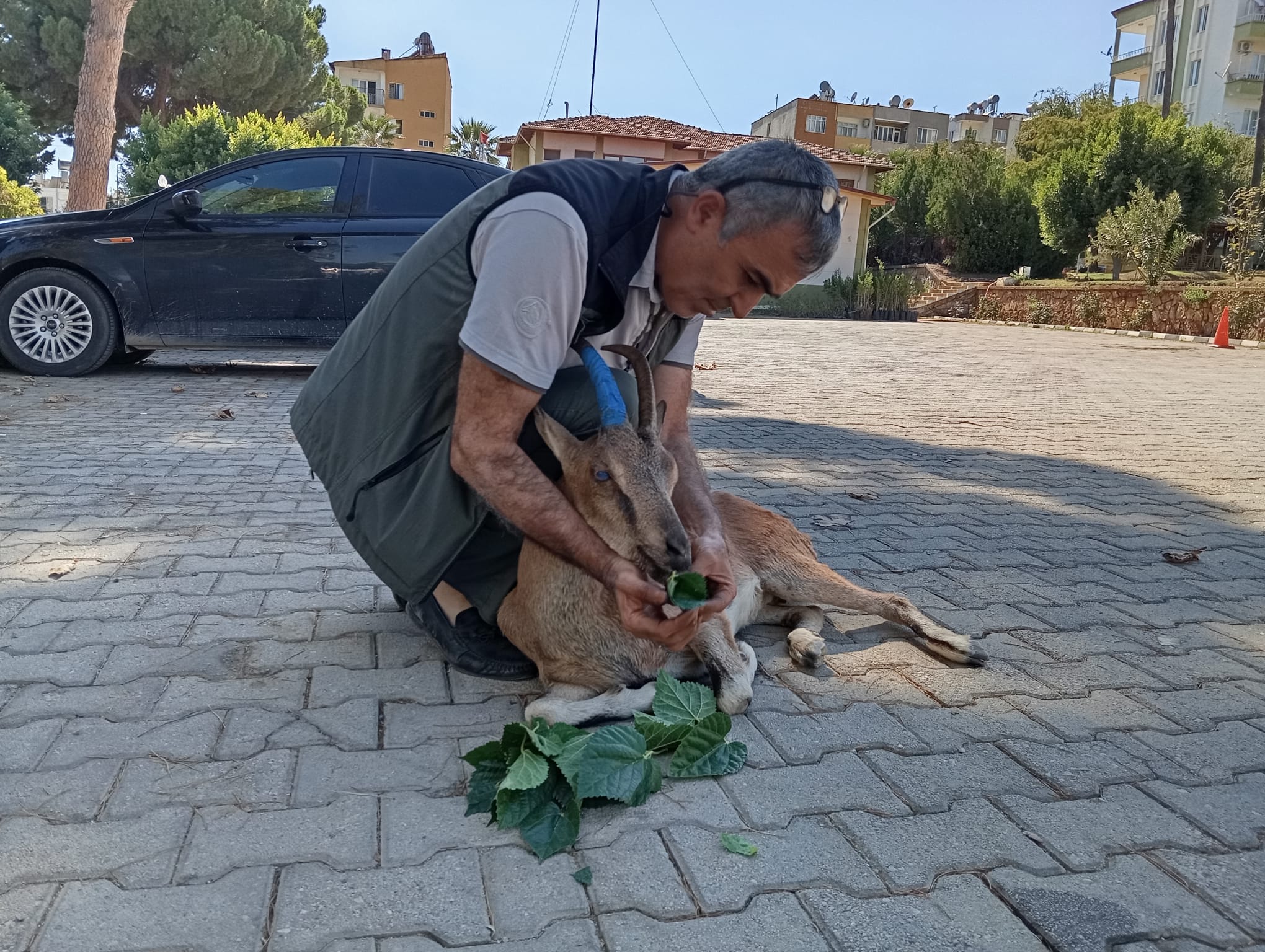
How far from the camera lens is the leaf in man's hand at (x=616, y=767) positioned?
240 cm

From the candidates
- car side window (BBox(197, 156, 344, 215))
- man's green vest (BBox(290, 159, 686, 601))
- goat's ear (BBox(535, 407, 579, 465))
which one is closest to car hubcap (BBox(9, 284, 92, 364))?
car side window (BBox(197, 156, 344, 215))

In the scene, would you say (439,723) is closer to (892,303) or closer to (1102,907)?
(1102,907)

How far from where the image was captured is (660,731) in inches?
106

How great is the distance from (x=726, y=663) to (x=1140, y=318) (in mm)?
25014

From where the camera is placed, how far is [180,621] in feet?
11.5

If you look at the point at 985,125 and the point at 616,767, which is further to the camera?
the point at 985,125

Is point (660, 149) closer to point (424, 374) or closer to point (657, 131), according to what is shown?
point (657, 131)

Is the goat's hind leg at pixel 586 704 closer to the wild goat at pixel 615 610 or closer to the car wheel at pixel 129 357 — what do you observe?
the wild goat at pixel 615 610

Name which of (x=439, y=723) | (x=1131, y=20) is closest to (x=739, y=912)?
(x=439, y=723)

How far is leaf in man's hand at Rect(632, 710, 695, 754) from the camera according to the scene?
2684 millimetres

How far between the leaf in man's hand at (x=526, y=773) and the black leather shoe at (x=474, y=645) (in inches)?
28.2

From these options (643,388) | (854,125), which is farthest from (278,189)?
(854,125)

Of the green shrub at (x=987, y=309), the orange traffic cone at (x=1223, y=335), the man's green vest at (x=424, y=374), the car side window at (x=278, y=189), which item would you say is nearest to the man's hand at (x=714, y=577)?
the man's green vest at (x=424, y=374)

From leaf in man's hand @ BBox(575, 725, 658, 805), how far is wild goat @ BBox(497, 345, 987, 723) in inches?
13.2
